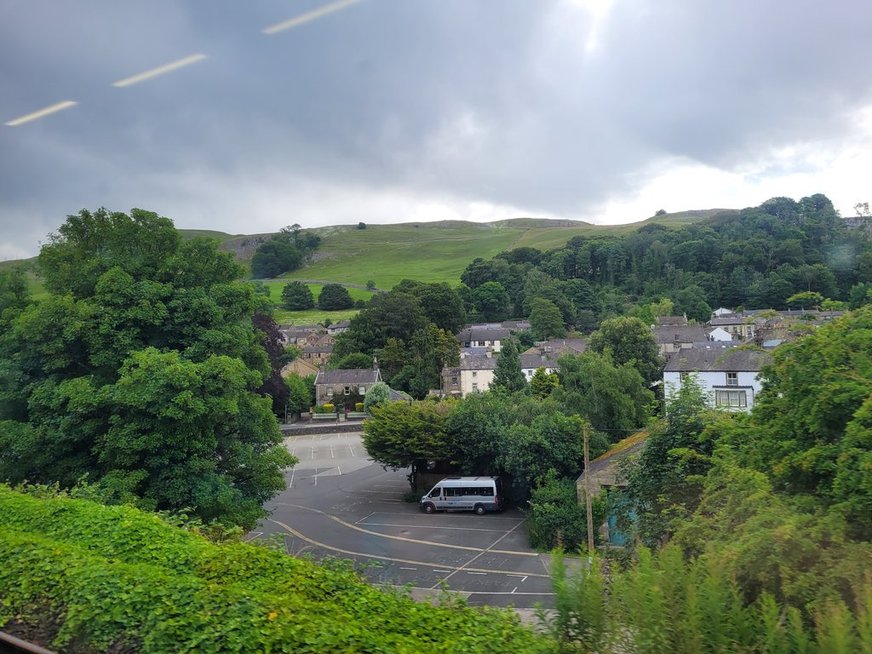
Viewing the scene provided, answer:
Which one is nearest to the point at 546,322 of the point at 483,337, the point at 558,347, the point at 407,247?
the point at 483,337

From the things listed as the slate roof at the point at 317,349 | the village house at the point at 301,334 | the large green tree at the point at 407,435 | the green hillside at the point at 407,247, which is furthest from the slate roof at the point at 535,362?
the green hillside at the point at 407,247

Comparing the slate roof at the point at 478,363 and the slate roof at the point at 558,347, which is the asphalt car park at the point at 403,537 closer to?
the slate roof at the point at 478,363

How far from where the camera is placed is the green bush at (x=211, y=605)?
3.91 meters

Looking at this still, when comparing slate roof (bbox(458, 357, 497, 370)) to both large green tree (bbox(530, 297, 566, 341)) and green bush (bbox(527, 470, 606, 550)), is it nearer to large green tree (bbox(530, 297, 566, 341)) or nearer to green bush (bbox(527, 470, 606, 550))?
large green tree (bbox(530, 297, 566, 341))

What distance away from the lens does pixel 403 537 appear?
19.1 m

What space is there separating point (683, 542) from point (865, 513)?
2182 mm

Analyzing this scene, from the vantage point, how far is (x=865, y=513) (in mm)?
5219

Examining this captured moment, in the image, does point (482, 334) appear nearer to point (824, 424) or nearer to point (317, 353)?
point (317, 353)

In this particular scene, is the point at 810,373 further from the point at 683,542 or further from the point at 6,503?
the point at 6,503

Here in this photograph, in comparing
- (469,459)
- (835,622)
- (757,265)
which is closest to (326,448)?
(469,459)

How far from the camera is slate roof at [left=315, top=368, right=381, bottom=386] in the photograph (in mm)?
50688

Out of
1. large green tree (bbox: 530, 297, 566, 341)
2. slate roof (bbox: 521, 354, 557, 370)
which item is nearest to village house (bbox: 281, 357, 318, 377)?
slate roof (bbox: 521, 354, 557, 370)

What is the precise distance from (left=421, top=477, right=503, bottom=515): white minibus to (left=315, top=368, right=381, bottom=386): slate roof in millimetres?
29046

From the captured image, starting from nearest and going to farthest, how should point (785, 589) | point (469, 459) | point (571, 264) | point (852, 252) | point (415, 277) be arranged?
point (785, 589)
point (469, 459)
point (852, 252)
point (571, 264)
point (415, 277)
